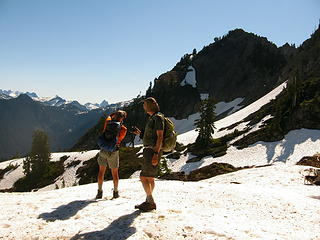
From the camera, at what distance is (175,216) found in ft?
25.1

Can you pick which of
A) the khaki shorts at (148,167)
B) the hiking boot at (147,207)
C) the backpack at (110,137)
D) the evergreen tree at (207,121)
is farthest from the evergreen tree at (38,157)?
the khaki shorts at (148,167)

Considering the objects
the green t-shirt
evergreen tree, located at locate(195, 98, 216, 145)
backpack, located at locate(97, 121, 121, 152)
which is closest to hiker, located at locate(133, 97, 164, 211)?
the green t-shirt

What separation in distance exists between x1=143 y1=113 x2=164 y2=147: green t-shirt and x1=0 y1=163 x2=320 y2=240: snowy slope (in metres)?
2.20

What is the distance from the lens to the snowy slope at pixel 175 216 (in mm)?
6582

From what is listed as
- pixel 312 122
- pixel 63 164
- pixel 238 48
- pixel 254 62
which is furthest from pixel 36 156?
pixel 238 48

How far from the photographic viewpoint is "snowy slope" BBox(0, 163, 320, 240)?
6.58m

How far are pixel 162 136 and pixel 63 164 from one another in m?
78.0

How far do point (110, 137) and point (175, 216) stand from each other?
3.72 metres

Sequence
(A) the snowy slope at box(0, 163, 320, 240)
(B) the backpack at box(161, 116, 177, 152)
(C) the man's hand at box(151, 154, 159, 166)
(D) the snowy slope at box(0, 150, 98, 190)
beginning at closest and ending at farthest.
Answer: (A) the snowy slope at box(0, 163, 320, 240), (C) the man's hand at box(151, 154, 159, 166), (B) the backpack at box(161, 116, 177, 152), (D) the snowy slope at box(0, 150, 98, 190)

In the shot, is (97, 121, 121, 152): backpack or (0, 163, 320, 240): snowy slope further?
(97, 121, 121, 152): backpack

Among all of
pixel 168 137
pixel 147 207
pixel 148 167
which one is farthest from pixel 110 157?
pixel 168 137

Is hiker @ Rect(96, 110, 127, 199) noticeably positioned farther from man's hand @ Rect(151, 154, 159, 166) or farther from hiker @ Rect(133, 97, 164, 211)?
man's hand @ Rect(151, 154, 159, 166)

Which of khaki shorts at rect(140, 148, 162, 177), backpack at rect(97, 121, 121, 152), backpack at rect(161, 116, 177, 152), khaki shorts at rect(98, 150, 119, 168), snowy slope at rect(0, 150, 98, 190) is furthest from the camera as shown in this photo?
snowy slope at rect(0, 150, 98, 190)

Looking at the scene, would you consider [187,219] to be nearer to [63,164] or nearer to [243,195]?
[243,195]
